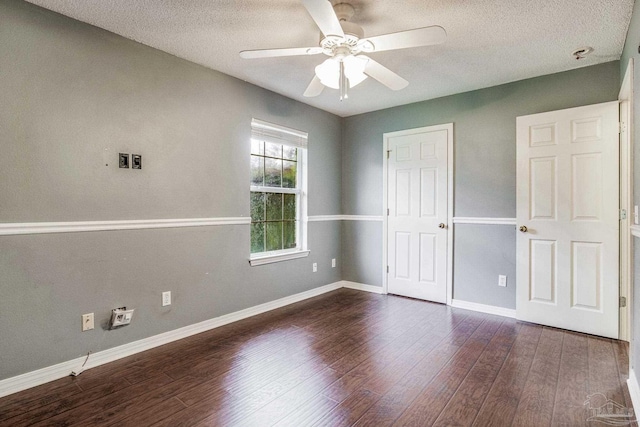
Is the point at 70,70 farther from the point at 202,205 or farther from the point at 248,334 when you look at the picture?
the point at 248,334

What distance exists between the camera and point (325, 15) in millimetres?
1617

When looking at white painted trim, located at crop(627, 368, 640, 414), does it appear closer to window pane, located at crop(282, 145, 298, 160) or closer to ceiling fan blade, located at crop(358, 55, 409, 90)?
ceiling fan blade, located at crop(358, 55, 409, 90)

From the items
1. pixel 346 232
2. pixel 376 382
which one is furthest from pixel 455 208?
pixel 376 382

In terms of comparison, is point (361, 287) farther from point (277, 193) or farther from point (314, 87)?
point (314, 87)

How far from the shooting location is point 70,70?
2.18 meters

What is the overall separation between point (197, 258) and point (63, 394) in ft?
4.07

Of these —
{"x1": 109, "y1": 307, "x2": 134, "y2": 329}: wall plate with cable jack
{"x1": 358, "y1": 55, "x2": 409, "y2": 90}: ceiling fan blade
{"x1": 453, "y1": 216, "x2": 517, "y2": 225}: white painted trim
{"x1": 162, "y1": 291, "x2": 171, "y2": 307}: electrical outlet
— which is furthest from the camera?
{"x1": 453, "y1": 216, "x2": 517, "y2": 225}: white painted trim

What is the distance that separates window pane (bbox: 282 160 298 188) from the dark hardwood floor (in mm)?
1591

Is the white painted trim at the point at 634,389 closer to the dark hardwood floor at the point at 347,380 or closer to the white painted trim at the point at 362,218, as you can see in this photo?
the dark hardwood floor at the point at 347,380

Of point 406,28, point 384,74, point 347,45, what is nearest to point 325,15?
point 347,45

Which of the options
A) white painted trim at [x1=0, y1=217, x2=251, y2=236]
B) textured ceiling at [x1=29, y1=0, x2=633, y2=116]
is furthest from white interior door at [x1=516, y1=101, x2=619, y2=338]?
white painted trim at [x1=0, y1=217, x2=251, y2=236]

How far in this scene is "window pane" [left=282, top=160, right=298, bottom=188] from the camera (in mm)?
3830

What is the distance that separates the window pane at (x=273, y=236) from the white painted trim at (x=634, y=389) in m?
2.99

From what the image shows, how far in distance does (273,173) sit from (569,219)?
286cm
